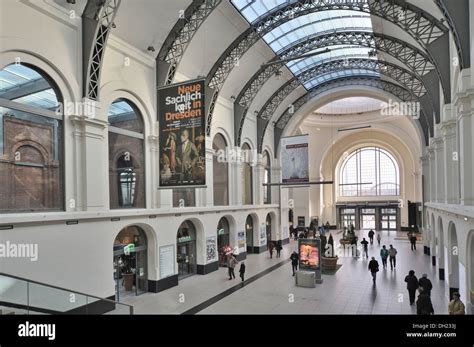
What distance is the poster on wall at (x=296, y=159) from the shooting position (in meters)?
17.7

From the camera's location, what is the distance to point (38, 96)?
9.77 metres

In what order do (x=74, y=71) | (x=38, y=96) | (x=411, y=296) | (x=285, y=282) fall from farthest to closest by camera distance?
(x=285, y=282) → (x=411, y=296) → (x=74, y=71) → (x=38, y=96)

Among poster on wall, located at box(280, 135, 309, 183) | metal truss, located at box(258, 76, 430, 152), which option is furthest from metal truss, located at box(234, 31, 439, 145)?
poster on wall, located at box(280, 135, 309, 183)

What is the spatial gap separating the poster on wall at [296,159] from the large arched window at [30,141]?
12.0 m

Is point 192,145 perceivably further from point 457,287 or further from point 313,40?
point 313,40

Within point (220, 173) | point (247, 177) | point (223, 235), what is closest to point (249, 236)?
point (223, 235)

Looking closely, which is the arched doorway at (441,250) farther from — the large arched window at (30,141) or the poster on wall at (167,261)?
the large arched window at (30,141)

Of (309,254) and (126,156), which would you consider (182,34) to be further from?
(309,254)

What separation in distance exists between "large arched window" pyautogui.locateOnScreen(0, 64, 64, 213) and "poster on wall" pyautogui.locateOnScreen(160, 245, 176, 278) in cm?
532

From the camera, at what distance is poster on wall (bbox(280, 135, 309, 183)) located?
58.0 ft

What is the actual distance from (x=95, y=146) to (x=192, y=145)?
3.52 meters

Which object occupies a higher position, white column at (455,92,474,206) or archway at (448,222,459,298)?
white column at (455,92,474,206)

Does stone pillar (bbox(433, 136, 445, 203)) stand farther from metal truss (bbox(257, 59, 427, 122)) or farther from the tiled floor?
metal truss (bbox(257, 59, 427, 122))
